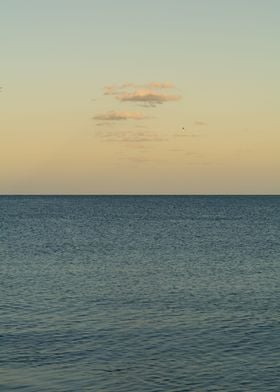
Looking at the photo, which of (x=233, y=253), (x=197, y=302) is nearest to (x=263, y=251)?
(x=233, y=253)

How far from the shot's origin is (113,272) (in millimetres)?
75625

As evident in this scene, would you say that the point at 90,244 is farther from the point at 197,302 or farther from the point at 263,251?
the point at 197,302

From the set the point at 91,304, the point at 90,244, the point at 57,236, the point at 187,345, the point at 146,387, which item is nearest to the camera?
the point at 146,387

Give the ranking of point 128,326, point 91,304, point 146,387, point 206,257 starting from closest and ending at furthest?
point 146,387
point 128,326
point 91,304
point 206,257

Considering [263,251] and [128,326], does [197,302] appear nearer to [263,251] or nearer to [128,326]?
[128,326]

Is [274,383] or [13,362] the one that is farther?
[13,362]

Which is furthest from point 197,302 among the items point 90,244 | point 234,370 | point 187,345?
point 90,244

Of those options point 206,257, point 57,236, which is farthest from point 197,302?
point 57,236

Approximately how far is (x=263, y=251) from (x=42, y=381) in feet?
232

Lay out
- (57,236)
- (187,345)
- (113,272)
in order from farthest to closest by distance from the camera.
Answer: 1. (57,236)
2. (113,272)
3. (187,345)

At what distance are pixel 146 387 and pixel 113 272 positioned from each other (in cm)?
4178

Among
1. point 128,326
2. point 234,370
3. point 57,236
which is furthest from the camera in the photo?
point 57,236

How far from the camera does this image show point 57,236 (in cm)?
13425

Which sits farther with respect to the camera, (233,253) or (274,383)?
(233,253)
